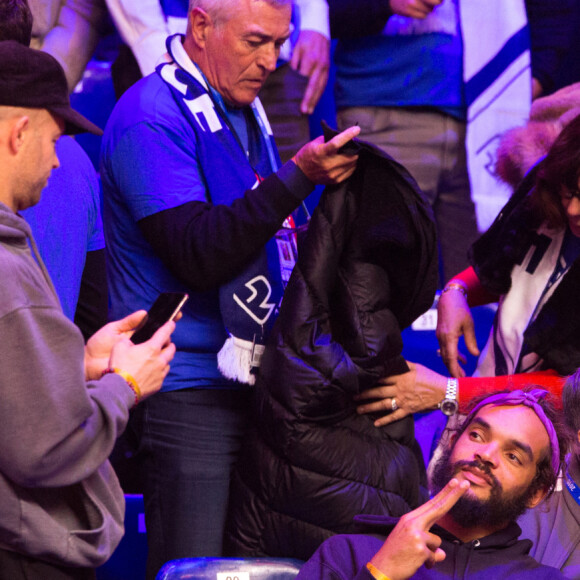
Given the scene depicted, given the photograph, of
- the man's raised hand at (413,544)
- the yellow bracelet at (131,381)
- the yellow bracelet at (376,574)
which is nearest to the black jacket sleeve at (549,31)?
the man's raised hand at (413,544)

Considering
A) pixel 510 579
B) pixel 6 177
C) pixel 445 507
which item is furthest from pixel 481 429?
pixel 6 177

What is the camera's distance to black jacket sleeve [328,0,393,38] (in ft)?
9.75

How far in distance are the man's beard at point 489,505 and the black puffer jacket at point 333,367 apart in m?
0.13

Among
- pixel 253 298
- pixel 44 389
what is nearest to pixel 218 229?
pixel 253 298

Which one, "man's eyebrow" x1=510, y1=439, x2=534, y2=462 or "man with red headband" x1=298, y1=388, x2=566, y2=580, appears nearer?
"man with red headband" x1=298, y1=388, x2=566, y2=580

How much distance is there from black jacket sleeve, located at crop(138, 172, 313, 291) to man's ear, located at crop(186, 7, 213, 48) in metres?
0.41

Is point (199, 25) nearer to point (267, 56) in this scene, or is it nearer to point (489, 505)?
point (267, 56)

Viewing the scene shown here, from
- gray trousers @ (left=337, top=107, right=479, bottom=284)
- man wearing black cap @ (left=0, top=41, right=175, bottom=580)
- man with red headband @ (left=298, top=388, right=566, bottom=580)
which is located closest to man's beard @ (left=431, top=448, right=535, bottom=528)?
man with red headband @ (left=298, top=388, right=566, bottom=580)

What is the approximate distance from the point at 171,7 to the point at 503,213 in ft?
4.14

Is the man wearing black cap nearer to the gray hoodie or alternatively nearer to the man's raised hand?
the gray hoodie

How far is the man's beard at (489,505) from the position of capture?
5.84 feet

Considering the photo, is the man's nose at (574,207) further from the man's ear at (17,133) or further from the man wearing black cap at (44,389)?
the man's ear at (17,133)

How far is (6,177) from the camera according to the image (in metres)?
1.24

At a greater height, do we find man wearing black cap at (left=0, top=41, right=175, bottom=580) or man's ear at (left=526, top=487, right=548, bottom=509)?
man wearing black cap at (left=0, top=41, right=175, bottom=580)
